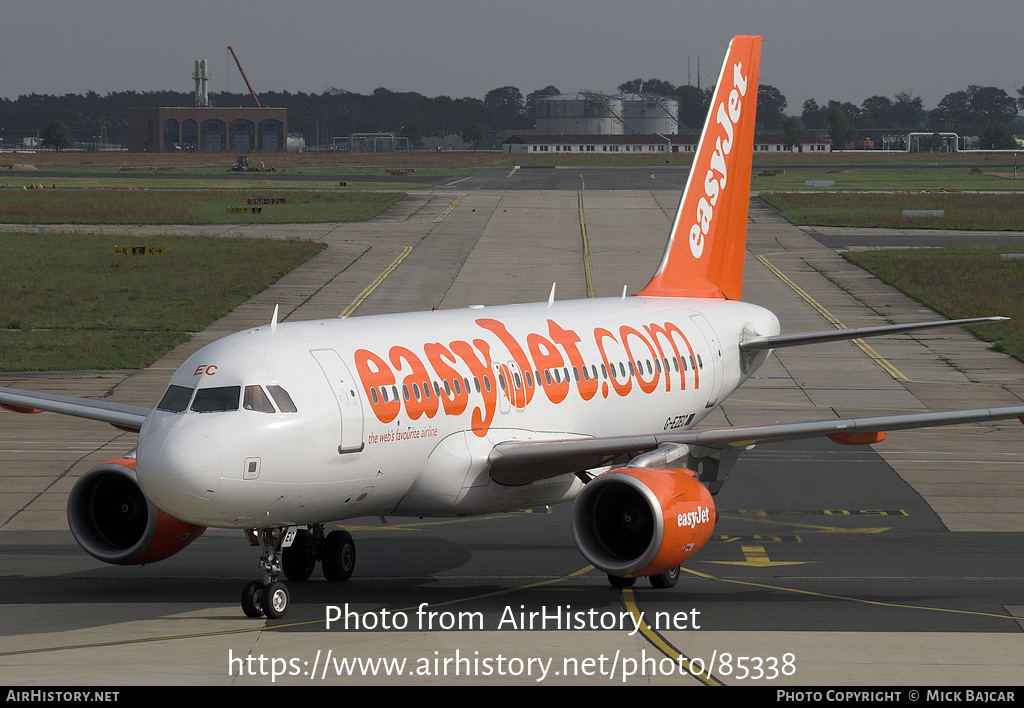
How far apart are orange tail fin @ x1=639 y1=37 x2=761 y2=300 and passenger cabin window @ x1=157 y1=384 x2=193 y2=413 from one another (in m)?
15.9

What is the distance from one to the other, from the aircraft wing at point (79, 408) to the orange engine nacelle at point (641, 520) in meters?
8.72

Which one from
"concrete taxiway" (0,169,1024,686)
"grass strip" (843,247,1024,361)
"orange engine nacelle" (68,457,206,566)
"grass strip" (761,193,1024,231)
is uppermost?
"grass strip" (761,193,1024,231)

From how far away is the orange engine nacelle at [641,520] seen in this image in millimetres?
20781

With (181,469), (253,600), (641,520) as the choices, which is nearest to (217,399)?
(181,469)

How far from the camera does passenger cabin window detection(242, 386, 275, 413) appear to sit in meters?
19.5

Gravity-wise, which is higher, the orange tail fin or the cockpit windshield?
the orange tail fin

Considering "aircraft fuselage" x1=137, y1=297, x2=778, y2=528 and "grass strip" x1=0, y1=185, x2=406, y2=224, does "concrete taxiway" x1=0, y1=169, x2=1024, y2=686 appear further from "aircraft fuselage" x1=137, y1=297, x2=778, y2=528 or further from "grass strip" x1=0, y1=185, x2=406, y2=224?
"grass strip" x1=0, y1=185, x2=406, y2=224

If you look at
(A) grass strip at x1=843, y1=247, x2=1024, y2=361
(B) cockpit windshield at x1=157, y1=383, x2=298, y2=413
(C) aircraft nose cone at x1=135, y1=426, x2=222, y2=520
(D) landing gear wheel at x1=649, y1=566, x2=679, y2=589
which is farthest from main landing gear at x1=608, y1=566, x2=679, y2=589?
(A) grass strip at x1=843, y1=247, x2=1024, y2=361

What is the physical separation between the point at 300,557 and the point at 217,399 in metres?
5.04

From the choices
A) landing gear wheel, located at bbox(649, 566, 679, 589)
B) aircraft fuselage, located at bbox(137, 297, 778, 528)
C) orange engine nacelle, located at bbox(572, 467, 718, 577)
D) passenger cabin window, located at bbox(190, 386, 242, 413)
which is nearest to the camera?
aircraft fuselage, located at bbox(137, 297, 778, 528)

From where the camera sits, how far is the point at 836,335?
3006 cm

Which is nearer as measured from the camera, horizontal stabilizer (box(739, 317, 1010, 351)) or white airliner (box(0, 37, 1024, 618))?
white airliner (box(0, 37, 1024, 618))

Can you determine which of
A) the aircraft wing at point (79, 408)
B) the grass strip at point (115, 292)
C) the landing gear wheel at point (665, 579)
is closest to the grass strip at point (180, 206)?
the grass strip at point (115, 292)

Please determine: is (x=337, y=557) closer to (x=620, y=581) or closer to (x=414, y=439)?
(x=414, y=439)
